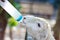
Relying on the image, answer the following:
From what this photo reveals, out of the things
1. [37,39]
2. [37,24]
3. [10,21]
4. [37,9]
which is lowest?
[37,39]

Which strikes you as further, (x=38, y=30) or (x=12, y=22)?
(x=12, y=22)

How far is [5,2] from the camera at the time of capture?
4.90 ft

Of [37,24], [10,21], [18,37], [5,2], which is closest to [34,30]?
[37,24]

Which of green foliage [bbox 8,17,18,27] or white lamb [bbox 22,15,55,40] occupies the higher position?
green foliage [bbox 8,17,18,27]

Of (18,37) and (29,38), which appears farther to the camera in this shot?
(18,37)

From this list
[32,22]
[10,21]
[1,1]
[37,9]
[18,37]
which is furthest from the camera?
[37,9]

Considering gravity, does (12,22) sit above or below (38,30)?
above

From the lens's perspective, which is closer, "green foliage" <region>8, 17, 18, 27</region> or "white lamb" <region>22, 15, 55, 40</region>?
"white lamb" <region>22, 15, 55, 40</region>

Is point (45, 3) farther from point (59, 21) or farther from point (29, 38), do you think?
point (29, 38)

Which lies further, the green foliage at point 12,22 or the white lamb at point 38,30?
the green foliage at point 12,22

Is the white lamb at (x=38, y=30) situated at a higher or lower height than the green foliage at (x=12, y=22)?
lower

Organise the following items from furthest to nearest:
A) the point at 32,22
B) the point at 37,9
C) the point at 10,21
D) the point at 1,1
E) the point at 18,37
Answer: the point at 37,9 → the point at 18,37 → the point at 10,21 → the point at 32,22 → the point at 1,1

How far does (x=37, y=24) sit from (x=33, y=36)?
0.11 m

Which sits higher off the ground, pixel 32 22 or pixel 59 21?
pixel 59 21
